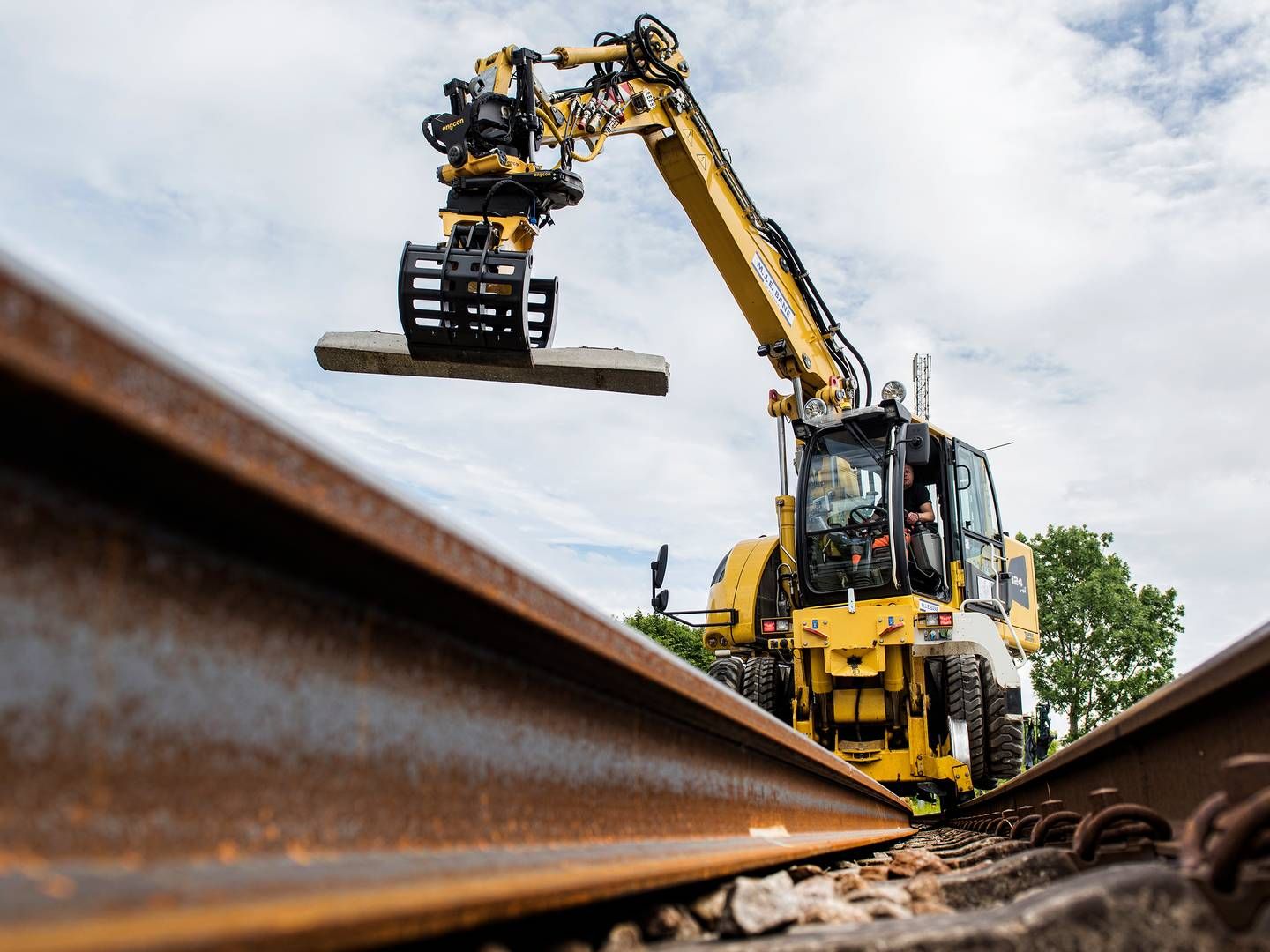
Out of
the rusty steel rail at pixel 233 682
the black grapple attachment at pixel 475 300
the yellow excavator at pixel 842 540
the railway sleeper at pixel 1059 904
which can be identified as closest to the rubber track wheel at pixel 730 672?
the yellow excavator at pixel 842 540

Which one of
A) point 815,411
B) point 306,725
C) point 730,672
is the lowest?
point 306,725

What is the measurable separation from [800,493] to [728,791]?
7.06 meters

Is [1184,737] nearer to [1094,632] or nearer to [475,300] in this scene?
[475,300]

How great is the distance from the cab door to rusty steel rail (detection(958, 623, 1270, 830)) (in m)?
6.10

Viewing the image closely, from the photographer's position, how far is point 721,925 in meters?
1.85

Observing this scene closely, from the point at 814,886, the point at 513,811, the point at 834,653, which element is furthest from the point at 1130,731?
the point at 834,653

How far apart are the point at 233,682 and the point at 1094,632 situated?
162 feet

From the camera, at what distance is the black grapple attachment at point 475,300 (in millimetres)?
4926

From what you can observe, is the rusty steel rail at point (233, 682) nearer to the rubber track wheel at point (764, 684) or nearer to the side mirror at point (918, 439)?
the side mirror at point (918, 439)

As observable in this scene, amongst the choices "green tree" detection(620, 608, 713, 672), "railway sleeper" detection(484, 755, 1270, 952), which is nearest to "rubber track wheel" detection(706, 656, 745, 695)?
"railway sleeper" detection(484, 755, 1270, 952)

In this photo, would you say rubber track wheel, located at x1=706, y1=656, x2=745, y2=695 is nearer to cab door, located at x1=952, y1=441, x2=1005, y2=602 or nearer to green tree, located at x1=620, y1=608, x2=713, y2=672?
cab door, located at x1=952, y1=441, x2=1005, y2=602

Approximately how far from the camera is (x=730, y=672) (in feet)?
33.3

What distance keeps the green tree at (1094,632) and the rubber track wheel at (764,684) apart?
36790 millimetres

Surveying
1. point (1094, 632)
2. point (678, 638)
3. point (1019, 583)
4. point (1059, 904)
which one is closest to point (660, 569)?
point (1019, 583)
